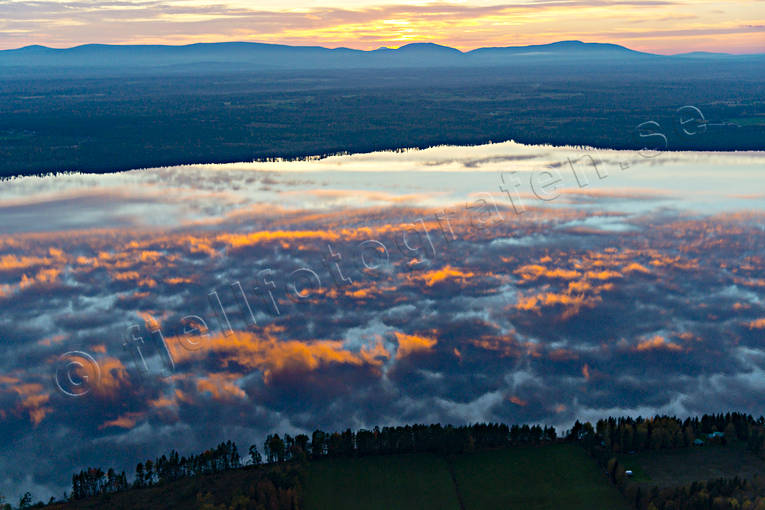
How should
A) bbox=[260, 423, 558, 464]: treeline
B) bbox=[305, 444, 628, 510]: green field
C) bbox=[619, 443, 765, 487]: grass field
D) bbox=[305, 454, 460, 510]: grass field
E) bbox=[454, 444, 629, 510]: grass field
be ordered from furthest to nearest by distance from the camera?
bbox=[260, 423, 558, 464]: treeline → bbox=[619, 443, 765, 487]: grass field → bbox=[305, 454, 460, 510]: grass field → bbox=[305, 444, 628, 510]: green field → bbox=[454, 444, 629, 510]: grass field

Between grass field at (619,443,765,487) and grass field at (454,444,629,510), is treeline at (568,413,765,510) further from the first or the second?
grass field at (454,444,629,510)

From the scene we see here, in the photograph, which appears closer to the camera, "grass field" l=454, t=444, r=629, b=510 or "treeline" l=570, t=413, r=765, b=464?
"grass field" l=454, t=444, r=629, b=510

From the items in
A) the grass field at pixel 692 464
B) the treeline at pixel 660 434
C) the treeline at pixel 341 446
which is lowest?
the grass field at pixel 692 464

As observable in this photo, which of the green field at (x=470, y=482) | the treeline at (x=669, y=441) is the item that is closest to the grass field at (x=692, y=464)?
the treeline at (x=669, y=441)

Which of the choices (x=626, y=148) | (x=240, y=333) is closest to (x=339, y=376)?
(x=240, y=333)

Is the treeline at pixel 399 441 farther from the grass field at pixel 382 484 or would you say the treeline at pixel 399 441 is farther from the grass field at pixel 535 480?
the grass field at pixel 535 480

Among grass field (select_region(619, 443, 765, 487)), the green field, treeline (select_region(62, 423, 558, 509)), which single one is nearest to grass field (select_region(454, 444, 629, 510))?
the green field

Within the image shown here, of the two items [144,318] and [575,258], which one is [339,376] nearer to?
[144,318]
